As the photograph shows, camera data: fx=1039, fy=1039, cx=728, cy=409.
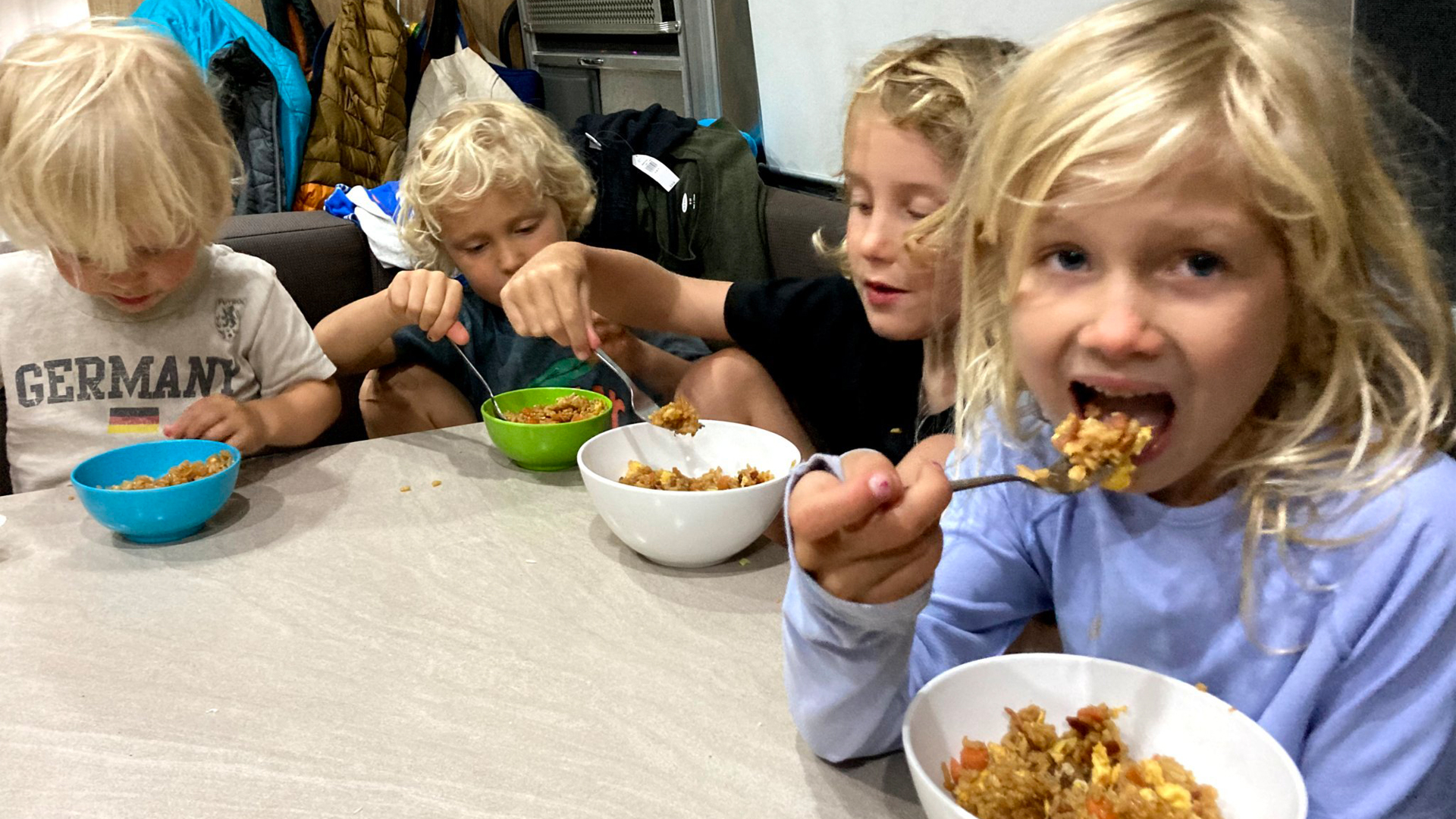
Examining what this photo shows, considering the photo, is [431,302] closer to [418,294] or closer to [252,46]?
[418,294]

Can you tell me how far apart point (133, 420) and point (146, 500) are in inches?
19.8

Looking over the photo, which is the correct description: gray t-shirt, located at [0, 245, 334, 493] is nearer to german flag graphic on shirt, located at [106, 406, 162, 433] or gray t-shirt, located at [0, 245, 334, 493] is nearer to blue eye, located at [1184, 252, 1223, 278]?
german flag graphic on shirt, located at [106, 406, 162, 433]

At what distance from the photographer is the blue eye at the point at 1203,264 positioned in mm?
614

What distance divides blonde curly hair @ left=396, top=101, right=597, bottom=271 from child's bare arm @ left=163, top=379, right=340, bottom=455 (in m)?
0.37

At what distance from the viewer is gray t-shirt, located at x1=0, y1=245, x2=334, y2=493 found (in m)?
1.42

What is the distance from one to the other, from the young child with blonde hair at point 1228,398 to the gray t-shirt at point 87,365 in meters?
1.13

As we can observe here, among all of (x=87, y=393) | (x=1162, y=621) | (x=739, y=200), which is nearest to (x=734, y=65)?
(x=739, y=200)

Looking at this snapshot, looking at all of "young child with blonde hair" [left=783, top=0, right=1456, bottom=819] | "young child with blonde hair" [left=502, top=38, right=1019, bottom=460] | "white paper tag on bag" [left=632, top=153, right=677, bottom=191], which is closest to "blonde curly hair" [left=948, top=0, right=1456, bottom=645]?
"young child with blonde hair" [left=783, top=0, right=1456, bottom=819]

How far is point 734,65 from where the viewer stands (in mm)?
2744

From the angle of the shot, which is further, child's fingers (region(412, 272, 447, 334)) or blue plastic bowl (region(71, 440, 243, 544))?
child's fingers (region(412, 272, 447, 334))

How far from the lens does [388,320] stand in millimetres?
1544

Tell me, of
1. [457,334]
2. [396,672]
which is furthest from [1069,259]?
[457,334]

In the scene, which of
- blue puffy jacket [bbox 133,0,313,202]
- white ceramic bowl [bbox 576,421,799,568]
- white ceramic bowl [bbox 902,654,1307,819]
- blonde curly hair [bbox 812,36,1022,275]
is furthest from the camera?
blue puffy jacket [bbox 133,0,313,202]

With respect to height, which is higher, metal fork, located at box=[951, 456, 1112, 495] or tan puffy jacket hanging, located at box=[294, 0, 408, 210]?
tan puffy jacket hanging, located at box=[294, 0, 408, 210]
